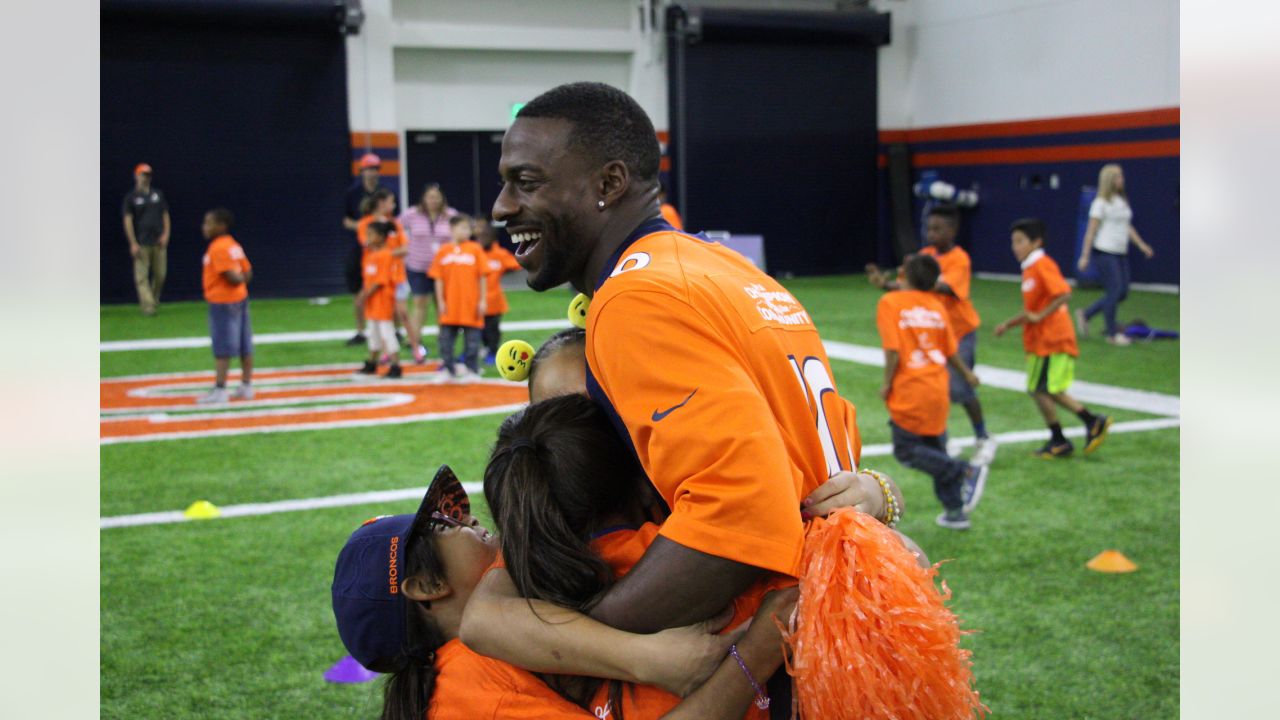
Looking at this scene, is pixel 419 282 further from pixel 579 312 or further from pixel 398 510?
pixel 579 312

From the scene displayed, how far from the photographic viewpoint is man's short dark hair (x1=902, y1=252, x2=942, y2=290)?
730cm

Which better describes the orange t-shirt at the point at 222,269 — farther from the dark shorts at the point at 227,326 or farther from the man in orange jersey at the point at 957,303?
the man in orange jersey at the point at 957,303

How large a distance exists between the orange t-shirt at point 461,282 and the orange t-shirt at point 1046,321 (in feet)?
18.6

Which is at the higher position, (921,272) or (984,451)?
(921,272)

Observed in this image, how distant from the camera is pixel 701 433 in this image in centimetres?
171

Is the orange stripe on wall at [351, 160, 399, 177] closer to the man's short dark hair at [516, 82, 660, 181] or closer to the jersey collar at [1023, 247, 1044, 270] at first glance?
the jersey collar at [1023, 247, 1044, 270]

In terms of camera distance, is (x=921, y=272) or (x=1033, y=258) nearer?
(x=921, y=272)

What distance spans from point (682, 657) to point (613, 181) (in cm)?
82

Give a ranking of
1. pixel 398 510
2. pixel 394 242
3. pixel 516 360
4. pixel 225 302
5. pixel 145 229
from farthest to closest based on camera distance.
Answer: pixel 145 229, pixel 394 242, pixel 225 302, pixel 398 510, pixel 516 360

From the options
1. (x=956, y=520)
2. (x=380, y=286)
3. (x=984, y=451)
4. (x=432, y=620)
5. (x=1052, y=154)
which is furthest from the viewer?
(x=1052, y=154)

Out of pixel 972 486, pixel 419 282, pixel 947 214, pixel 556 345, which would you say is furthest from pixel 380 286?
pixel 556 345

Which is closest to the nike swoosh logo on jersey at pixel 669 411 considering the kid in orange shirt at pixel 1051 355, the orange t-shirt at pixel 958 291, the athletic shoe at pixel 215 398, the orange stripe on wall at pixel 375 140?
the orange t-shirt at pixel 958 291

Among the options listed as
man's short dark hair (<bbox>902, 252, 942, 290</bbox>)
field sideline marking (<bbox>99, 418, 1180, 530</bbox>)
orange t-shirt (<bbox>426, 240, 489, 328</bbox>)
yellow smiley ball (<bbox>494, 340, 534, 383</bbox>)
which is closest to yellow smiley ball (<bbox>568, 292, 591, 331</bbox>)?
yellow smiley ball (<bbox>494, 340, 534, 383</bbox>)
